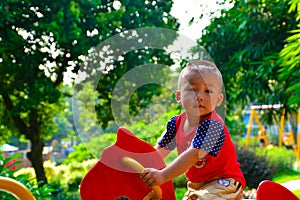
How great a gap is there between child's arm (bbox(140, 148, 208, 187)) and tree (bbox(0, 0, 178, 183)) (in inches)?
169

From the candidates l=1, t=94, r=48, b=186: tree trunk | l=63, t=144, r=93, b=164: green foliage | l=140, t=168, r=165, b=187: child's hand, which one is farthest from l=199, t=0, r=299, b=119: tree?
l=140, t=168, r=165, b=187: child's hand

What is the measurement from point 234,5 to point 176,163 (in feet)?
18.0

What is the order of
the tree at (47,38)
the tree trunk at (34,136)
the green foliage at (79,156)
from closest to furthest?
the tree at (47,38)
the tree trunk at (34,136)
the green foliage at (79,156)

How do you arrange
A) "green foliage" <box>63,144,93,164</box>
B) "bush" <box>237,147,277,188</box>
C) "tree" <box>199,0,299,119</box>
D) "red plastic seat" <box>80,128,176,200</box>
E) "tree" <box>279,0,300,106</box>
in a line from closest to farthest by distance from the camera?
1. "red plastic seat" <box>80,128,176,200</box>
2. "tree" <box>279,0,300,106</box>
3. "tree" <box>199,0,299,119</box>
4. "bush" <box>237,147,277,188</box>
5. "green foliage" <box>63,144,93,164</box>

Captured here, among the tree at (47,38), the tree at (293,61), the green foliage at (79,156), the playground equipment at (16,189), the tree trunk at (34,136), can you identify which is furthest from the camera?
the green foliage at (79,156)

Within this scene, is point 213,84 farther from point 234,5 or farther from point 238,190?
point 234,5

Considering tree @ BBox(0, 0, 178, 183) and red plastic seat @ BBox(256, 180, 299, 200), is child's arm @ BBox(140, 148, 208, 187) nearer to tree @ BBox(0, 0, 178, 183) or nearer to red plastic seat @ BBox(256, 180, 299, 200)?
red plastic seat @ BBox(256, 180, 299, 200)

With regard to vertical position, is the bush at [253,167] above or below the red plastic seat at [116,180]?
below

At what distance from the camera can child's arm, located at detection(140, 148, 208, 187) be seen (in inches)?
46.5

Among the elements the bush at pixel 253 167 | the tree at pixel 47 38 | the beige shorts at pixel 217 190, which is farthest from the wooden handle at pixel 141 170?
the bush at pixel 253 167

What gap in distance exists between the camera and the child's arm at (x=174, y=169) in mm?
1181

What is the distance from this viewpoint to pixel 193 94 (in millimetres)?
1208

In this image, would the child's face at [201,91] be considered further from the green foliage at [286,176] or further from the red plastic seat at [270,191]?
the green foliage at [286,176]

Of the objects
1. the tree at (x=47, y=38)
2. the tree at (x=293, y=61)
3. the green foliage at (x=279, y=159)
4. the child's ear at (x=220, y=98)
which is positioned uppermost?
the tree at (x=47, y=38)
